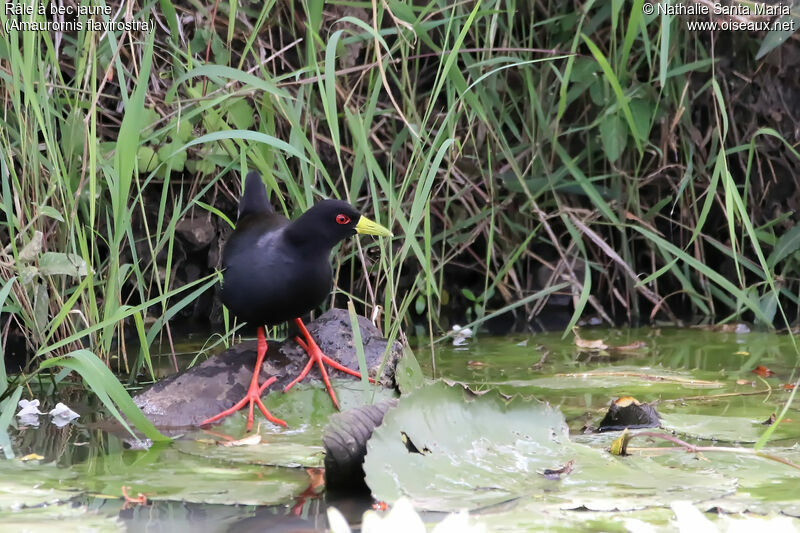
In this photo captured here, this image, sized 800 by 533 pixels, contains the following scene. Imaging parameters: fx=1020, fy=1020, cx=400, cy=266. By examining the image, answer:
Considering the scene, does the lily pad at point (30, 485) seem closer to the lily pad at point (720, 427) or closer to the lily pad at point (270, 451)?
the lily pad at point (270, 451)

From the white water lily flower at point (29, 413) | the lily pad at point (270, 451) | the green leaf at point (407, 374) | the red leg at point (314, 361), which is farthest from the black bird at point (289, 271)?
the white water lily flower at point (29, 413)

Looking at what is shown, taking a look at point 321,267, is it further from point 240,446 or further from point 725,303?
point 725,303

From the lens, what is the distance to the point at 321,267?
2857mm

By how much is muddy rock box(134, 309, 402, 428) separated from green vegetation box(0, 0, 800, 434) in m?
0.45

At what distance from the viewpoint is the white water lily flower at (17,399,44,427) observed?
2658 mm

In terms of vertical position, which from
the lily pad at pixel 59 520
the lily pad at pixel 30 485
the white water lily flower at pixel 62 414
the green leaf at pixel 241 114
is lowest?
the white water lily flower at pixel 62 414

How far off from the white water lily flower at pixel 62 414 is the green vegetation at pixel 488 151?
0.53 m

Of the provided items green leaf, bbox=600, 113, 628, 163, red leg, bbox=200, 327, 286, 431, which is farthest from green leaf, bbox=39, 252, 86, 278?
green leaf, bbox=600, 113, 628, 163

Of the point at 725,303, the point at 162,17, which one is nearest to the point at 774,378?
the point at 725,303

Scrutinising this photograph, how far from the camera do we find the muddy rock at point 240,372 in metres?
2.69

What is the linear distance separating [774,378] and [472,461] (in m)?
1.41

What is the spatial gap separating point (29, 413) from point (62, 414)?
95 mm

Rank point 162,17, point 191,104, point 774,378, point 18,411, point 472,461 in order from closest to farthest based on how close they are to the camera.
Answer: point 472,461 → point 18,411 → point 774,378 → point 191,104 → point 162,17

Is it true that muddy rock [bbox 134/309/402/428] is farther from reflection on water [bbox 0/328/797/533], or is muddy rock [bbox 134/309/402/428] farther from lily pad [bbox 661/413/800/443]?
lily pad [bbox 661/413/800/443]
